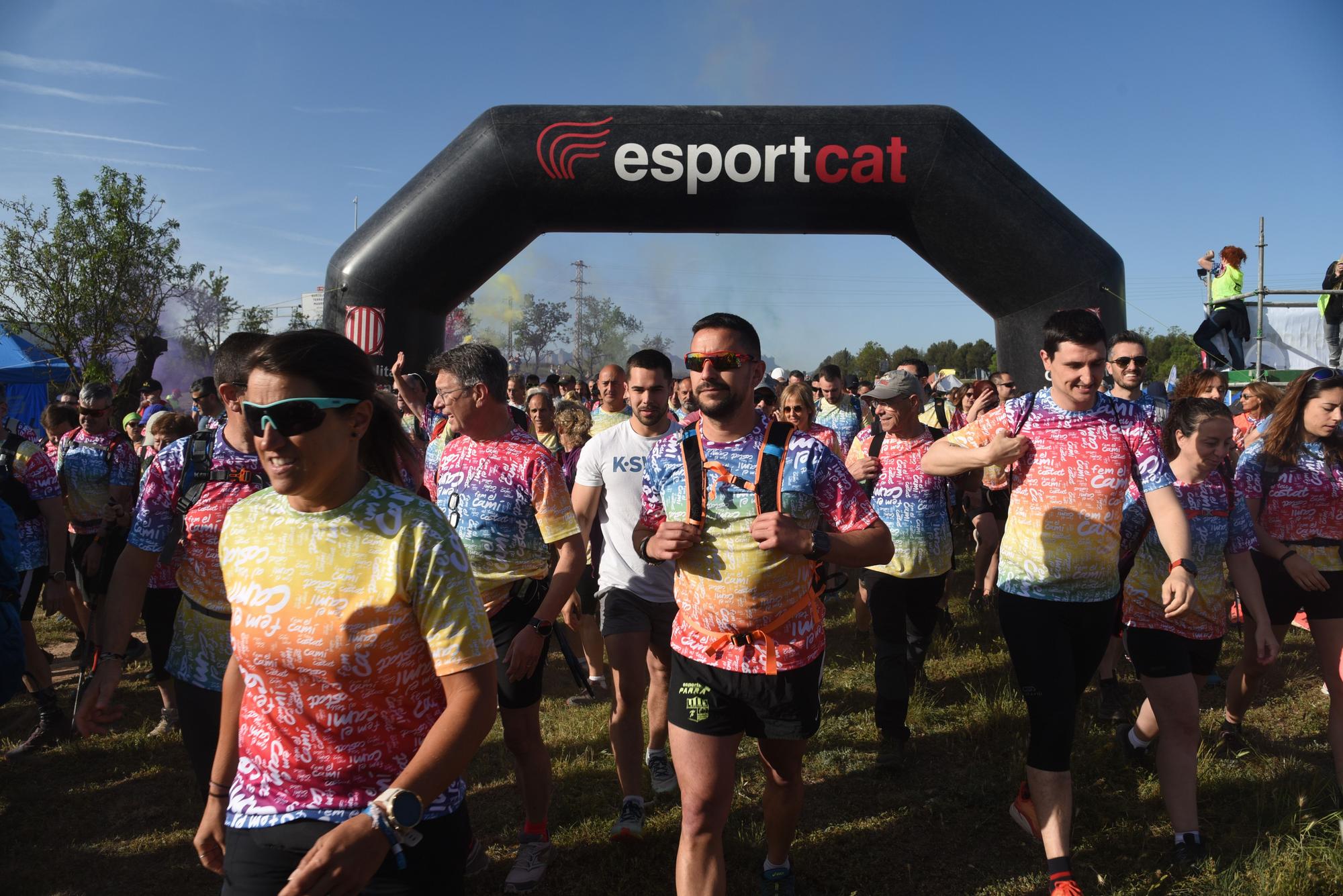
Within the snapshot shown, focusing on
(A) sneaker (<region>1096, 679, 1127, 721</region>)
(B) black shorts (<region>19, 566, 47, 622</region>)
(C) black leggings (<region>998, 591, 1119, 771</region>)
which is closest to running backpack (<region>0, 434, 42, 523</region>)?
(B) black shorts (<region>19, 566, 47, 622</region>)

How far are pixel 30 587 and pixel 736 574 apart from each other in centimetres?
515

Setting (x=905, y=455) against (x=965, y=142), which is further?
(x=965, y=142)

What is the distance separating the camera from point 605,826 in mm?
4059

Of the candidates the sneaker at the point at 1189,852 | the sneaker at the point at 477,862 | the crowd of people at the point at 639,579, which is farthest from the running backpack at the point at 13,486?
the sneaker at the point at 1189,852

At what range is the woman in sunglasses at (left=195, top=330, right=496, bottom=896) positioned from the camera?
1711mm

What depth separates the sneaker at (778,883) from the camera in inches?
133

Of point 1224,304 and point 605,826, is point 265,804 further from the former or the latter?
point 1224,304

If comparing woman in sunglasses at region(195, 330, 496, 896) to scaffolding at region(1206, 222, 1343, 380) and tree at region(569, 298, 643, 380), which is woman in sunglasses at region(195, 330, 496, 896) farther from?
tree at region(569, 298, 643, 380)

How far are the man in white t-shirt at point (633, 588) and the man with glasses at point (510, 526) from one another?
0.48m

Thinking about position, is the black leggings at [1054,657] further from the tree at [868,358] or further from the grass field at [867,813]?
the tree at [868,358]

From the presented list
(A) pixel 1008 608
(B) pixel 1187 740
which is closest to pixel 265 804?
(A) pixel 1008 608

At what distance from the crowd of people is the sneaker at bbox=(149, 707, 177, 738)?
3 centimetres

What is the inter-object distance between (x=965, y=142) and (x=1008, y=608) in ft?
24.9

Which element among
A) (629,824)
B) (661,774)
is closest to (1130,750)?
(661,774)
